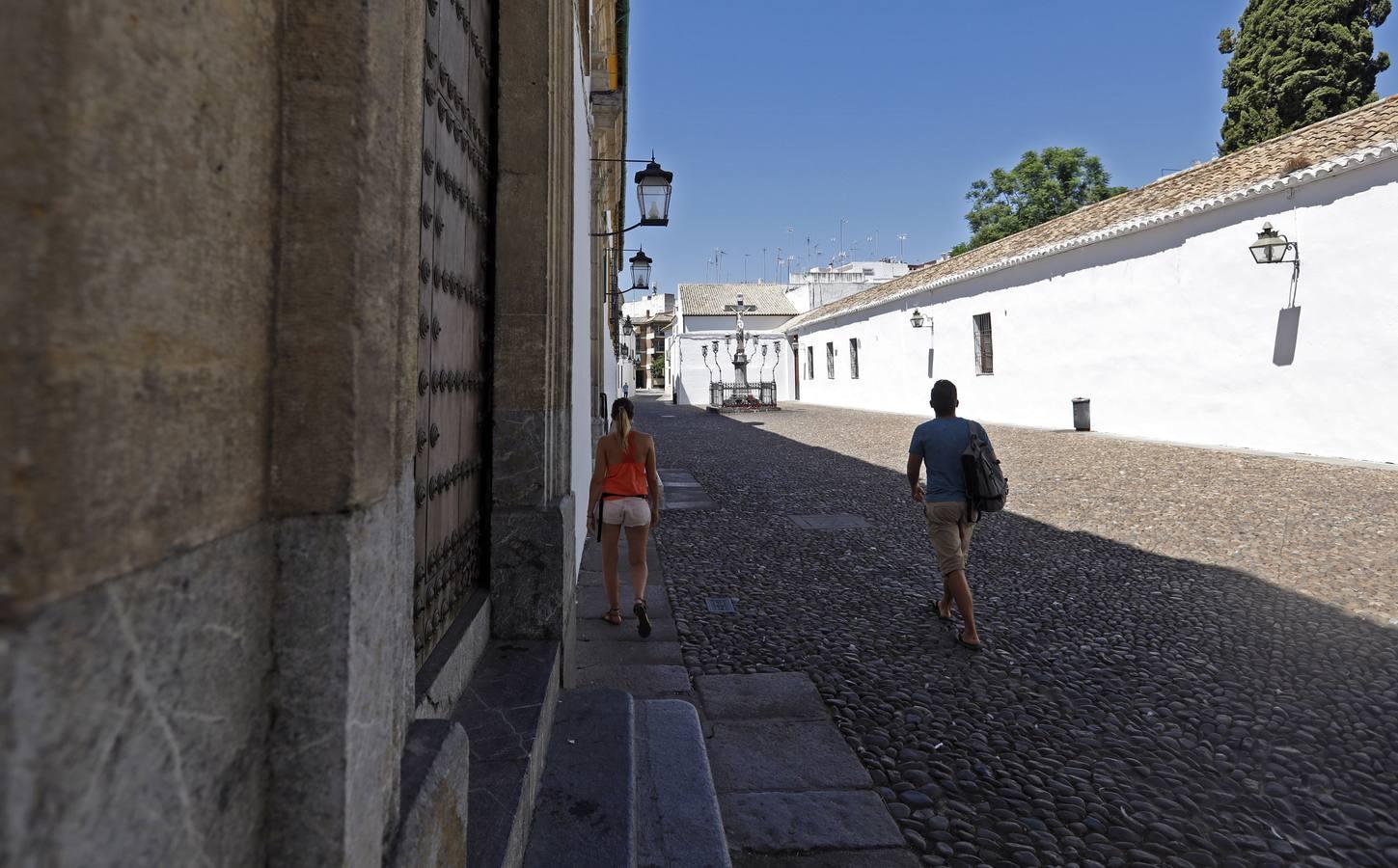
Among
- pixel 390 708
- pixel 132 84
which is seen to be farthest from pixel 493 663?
pixel 132 84

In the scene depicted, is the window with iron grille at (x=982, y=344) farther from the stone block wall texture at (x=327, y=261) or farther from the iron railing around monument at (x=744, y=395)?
the stone block wall texture at (x=327, y=261)

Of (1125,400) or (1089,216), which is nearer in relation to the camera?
(1125,400)

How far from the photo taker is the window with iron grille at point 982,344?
19500 mm

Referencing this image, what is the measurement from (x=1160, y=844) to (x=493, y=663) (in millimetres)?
2162

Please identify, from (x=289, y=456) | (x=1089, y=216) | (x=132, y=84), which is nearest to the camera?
(x=132, y=84)

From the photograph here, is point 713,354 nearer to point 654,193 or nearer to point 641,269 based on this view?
point 641,269

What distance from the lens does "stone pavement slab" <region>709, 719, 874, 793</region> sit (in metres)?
2.64

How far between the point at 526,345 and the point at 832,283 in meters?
48.8

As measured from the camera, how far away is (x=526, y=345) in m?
2.81

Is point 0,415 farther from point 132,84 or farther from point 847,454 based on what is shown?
point 847,454

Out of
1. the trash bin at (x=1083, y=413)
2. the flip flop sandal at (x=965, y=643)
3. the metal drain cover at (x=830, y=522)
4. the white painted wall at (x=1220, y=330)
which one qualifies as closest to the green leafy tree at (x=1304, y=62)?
the white painted wall at (x=1220, y=330)

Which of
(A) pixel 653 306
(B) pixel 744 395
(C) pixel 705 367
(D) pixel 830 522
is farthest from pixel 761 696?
(A) pixel 653 306

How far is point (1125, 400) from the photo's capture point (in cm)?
1439

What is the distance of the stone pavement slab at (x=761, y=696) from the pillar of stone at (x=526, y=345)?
0.92 m
